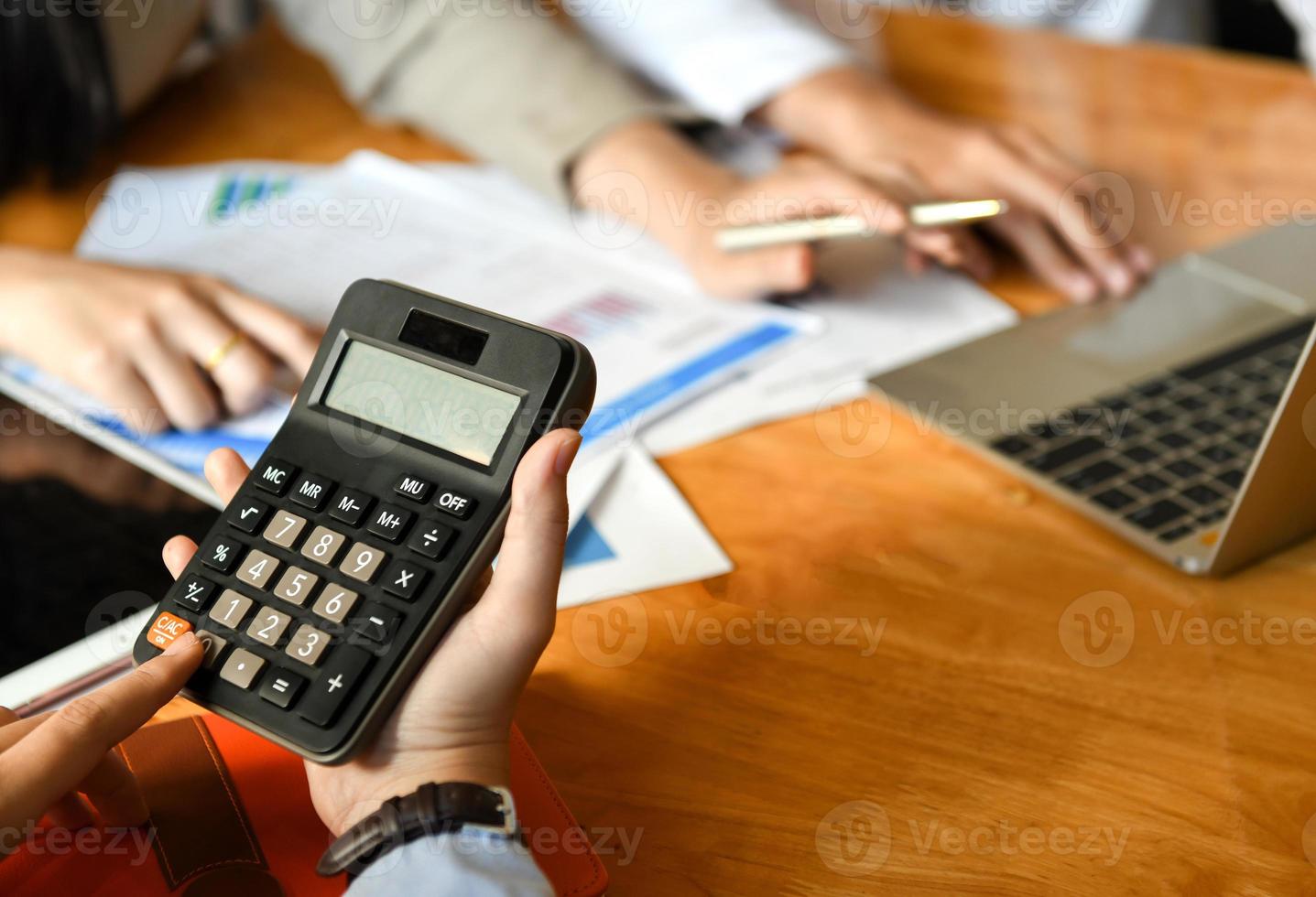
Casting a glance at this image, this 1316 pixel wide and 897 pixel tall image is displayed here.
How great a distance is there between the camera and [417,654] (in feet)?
1.08

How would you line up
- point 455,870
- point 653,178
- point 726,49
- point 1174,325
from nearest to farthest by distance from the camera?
point 455,870 → point 1174,325 → point 653,178 → point 726,49

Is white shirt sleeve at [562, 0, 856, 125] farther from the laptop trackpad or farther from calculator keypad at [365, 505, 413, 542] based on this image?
calculator keypad at [365, 505, 413, 542]

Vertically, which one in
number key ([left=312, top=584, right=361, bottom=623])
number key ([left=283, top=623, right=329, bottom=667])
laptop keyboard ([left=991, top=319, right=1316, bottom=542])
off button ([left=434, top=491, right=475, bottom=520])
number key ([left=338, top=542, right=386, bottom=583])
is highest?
off button ([left=434, top=491, right=475, bottom=520])

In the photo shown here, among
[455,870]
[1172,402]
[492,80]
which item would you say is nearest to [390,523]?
[455,870]

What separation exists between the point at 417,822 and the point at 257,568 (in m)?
0.11

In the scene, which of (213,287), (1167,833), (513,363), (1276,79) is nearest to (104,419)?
(213,287)

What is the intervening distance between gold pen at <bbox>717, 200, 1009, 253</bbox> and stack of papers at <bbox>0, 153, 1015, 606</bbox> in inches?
1.4

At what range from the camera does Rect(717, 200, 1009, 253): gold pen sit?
596 mm

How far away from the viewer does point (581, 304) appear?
2.01ft

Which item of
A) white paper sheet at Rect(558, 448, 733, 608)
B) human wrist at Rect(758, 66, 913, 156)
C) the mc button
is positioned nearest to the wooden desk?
white paper sheet at Rect(558, 448, 733, 608)

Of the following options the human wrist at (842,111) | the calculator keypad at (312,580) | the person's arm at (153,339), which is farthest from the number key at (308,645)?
the human wrist at (842,111)

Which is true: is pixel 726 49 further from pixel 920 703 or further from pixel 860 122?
pixel 920 703

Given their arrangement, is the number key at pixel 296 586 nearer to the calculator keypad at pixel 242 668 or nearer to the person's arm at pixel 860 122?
the calculator keypad at pixel 242 668

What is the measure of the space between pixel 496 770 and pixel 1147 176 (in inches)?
23.3
